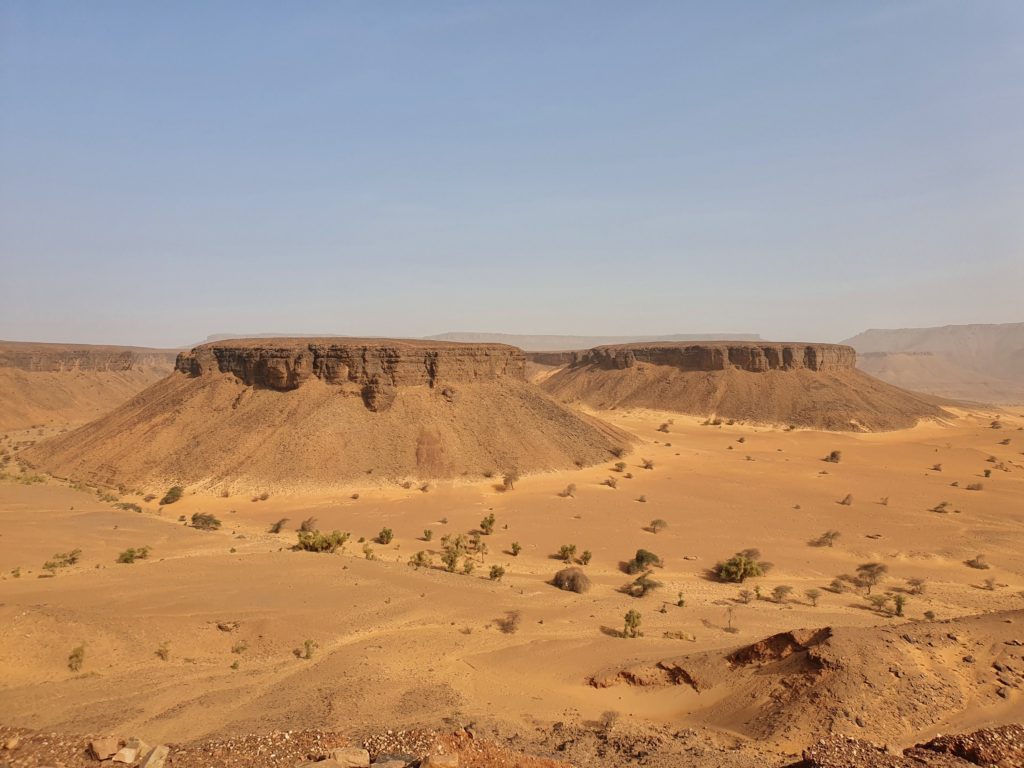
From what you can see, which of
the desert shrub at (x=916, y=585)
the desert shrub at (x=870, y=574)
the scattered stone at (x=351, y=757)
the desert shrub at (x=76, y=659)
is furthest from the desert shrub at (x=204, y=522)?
the desert shrub at (x=916, y=585)

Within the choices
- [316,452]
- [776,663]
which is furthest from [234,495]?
[776,663]

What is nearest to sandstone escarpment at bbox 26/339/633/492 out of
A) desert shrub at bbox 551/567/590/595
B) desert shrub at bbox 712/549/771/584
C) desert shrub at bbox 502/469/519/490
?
desert shrub at bbox 502/469/519/490

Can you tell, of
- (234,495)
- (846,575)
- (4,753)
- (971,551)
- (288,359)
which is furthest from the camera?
(288,359)

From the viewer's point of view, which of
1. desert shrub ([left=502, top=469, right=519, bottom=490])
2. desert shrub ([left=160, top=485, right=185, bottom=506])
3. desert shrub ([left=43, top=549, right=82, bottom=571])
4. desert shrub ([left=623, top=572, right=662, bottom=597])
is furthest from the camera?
desert shrub ([left=502, top=469, right=519, bottom=490])

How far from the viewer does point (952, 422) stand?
66.2 metres

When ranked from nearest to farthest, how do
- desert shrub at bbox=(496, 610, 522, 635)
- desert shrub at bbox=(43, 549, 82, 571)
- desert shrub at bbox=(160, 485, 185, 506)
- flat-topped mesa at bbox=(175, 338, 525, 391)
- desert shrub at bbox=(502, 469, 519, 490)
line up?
desert shrub at bbox=(496, 610, 522, 635) < desert shrub at bbox=(43, 549, 82, 571) < desert shrub at bbox=(160, 485, 185, 506) < desert shrub at bbox=(502, 469, 519, 490) < flat-topped mesa at bbox=(175, 338, 525, 391)

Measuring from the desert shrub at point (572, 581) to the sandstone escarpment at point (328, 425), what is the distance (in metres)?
14.9

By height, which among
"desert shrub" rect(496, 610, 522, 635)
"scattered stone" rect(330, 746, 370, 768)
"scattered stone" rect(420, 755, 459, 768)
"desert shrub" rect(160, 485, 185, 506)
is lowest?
"desert shrub" rect(160, 485, 185, 506)

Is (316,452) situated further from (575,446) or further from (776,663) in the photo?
(776,663)

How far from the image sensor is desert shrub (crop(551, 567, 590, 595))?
772 inches

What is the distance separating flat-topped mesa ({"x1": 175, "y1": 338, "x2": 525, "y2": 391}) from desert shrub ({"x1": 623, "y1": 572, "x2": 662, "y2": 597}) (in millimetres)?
21836

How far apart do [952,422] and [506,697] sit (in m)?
71.9

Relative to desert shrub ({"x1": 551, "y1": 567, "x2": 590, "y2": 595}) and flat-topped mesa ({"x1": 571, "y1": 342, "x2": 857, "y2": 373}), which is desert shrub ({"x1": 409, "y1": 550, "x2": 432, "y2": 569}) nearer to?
desert shrub ({"x1": 551, "y1": 567, "x2": 590, "y2": 595})

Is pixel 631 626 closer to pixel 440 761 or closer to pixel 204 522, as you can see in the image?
pixel 440 761
